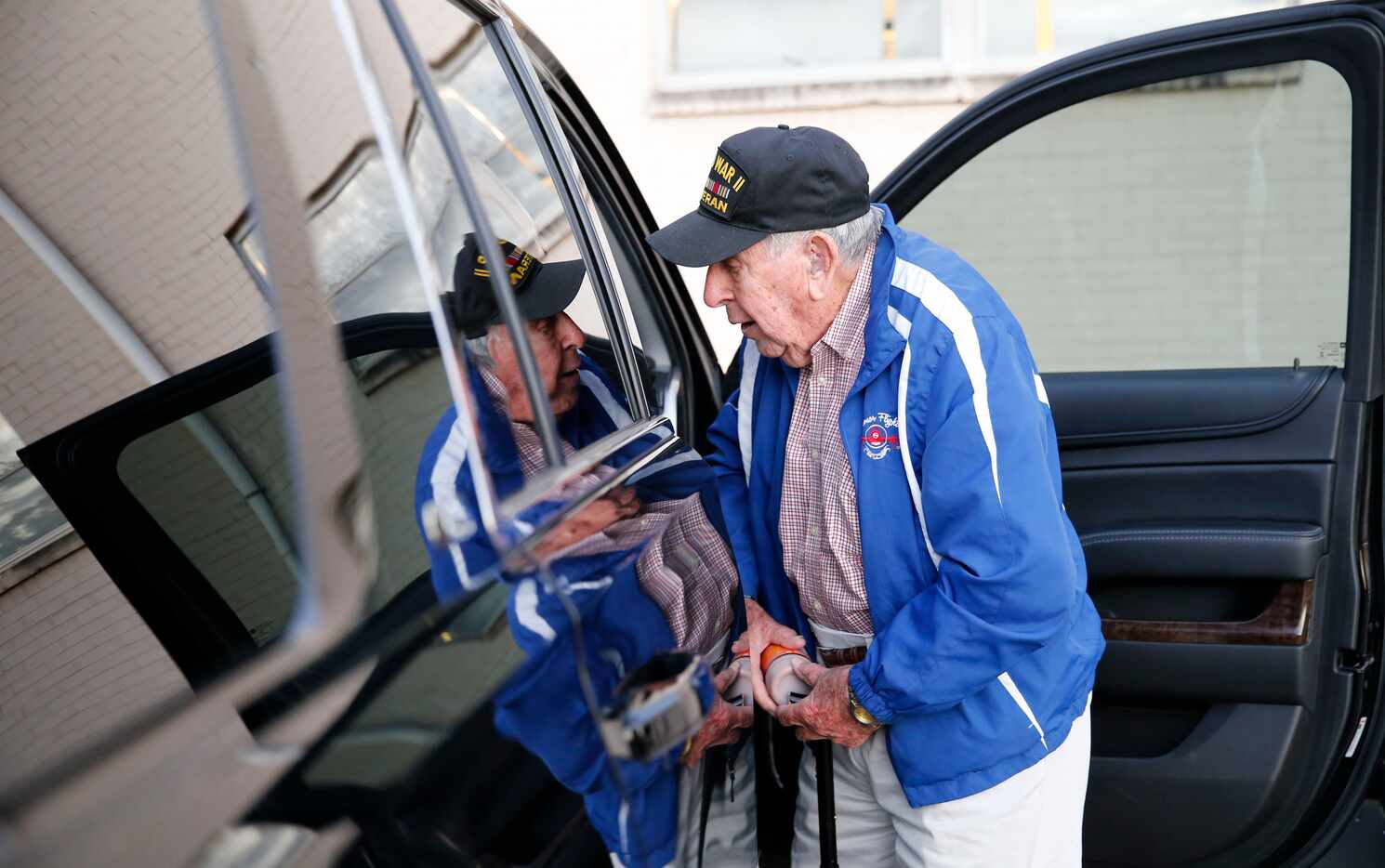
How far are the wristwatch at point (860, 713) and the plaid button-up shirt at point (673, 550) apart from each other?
0.22 m

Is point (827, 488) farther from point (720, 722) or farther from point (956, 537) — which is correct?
point (720, 722)

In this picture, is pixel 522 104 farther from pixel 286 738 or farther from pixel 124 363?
pixel 286 738

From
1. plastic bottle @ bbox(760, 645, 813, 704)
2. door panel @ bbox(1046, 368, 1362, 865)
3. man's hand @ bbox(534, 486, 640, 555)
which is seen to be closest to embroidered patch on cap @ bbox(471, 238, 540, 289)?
man's hand @ bbox(534, 486, 640, 555)

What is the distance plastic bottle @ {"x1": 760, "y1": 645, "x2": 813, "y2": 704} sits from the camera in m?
2.03

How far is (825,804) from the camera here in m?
2.13

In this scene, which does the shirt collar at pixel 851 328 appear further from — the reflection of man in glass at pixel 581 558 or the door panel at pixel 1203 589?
the door panel at pixel 1203 589

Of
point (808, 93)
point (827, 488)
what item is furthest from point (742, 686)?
point (808, 93)

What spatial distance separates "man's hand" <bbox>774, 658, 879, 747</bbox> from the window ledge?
→ 5.54m

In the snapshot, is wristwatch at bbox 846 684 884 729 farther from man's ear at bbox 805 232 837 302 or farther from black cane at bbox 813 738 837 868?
man's ear at bbox 805 232 837 302

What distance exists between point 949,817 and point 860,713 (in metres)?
0.23

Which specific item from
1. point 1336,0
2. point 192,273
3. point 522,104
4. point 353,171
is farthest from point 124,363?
point 1336,0

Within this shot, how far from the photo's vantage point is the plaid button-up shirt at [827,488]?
76.6 inches

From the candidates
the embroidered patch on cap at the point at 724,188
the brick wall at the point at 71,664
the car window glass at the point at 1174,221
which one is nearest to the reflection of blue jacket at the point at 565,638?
the brick wall at the point at 71,664

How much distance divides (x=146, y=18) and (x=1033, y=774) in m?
1.61
